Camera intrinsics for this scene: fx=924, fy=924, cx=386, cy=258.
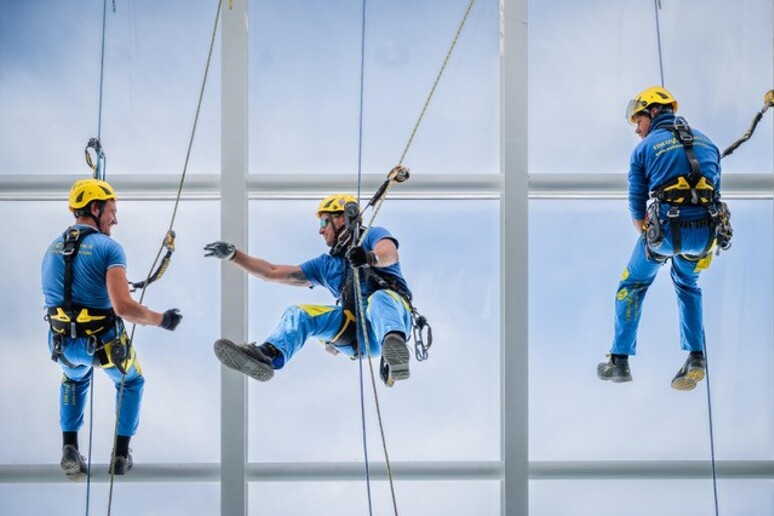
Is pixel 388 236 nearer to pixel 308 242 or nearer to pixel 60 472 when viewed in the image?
pixel 308 242

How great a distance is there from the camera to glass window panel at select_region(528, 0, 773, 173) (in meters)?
5.83

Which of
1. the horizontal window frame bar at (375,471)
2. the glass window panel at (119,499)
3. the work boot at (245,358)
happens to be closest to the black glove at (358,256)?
the work boot at (245,358)

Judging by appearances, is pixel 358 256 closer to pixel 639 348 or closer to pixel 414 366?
pixel 414 366

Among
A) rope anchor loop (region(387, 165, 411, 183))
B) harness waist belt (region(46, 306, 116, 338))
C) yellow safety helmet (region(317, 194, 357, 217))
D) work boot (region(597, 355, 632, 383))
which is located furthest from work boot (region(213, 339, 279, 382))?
work boot (region(597, 355, 632, 383))

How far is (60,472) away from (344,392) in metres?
1.84

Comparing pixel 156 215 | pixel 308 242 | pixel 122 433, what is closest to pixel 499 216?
pixel 308 242

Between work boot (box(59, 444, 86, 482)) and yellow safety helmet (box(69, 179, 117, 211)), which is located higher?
yellow safety helmet (box(69, 179, 117, 211))

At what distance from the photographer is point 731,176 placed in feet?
18.9

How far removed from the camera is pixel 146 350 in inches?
234

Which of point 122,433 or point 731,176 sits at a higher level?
point 731,176

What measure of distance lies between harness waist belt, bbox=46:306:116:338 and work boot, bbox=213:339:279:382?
0.71 metres

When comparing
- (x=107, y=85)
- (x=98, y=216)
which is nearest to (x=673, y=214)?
(x=98, y=216)

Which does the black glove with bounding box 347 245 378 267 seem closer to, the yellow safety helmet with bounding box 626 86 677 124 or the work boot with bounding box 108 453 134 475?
the yellow safety helmet with bounding box 626 86 677 124

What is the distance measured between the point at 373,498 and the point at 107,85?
314 cm
